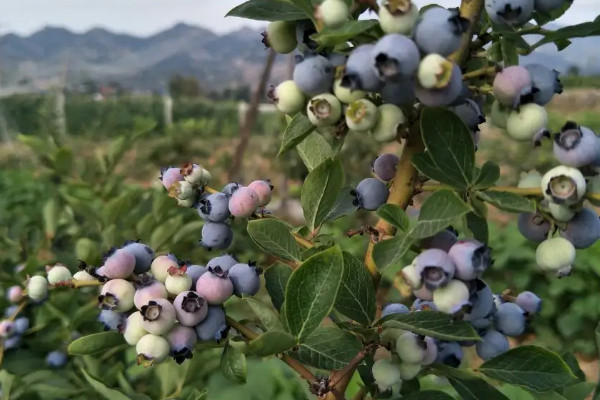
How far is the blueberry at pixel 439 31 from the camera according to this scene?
19.3 inches

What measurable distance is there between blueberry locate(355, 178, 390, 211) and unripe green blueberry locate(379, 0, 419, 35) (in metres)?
0.22

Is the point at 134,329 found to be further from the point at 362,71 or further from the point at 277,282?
the point at 362,71

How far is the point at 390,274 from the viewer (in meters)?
4.12

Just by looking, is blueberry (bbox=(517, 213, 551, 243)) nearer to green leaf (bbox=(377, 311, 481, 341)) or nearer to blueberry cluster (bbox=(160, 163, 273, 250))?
green leaf (bbox=(377, 311, 481, 341))

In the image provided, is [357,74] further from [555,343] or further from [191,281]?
[555,343]

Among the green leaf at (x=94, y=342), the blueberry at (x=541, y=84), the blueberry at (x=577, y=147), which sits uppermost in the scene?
the blueberry at (x=541, y=84)

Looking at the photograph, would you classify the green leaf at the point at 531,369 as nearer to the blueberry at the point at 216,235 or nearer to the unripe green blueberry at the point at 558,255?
the unripe green blueberry at the point at 558,255

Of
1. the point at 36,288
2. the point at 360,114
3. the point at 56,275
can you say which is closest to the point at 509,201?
the point at 360,114

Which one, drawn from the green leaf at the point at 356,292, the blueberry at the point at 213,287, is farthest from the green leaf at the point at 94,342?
the green leaf at the point at 356,292

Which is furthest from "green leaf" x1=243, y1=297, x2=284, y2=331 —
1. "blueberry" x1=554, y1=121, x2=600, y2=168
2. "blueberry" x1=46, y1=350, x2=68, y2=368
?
"blueberry" x1=46, y1=350, x2=68, y2=368

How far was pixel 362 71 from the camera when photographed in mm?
500

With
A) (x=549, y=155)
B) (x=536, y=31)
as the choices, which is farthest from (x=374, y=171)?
(x=549, y=155)

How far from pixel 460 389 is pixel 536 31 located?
1.26 ft

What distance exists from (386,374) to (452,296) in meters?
0.17
